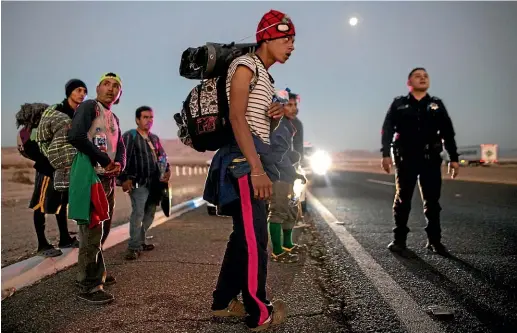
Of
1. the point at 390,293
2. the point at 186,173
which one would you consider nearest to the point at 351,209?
the point at 390,293

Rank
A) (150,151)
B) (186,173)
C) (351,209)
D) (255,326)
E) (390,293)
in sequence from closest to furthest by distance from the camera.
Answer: (255,326) < (390,293) < (150,151) < (351,209) < (186,173)

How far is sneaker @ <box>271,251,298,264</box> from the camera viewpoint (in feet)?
13.7

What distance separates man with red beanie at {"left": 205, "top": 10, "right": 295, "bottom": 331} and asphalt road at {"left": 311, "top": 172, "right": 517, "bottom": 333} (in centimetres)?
63

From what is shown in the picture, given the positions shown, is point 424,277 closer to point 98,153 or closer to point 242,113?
point 242,113

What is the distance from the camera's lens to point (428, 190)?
4.68 m

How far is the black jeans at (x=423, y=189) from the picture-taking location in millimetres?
4652

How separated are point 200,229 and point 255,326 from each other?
13.3 ft

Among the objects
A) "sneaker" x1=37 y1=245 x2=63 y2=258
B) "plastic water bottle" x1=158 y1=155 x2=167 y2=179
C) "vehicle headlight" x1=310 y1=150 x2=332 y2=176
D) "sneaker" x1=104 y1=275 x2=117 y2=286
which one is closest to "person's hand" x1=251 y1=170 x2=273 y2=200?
"sneaker" x1=104 y1=275 x2=117 y2=286

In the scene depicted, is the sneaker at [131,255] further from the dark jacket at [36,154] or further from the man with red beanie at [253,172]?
the man with red beanie at [253,172]

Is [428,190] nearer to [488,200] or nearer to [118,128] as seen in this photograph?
[118,128]

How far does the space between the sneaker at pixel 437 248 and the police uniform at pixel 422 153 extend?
18mm

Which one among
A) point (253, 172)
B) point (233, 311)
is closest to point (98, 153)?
point (253, 172)

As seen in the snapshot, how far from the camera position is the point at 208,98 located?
7.82 feet

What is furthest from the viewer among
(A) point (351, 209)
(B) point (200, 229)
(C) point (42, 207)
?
(A) point (351, 209)
